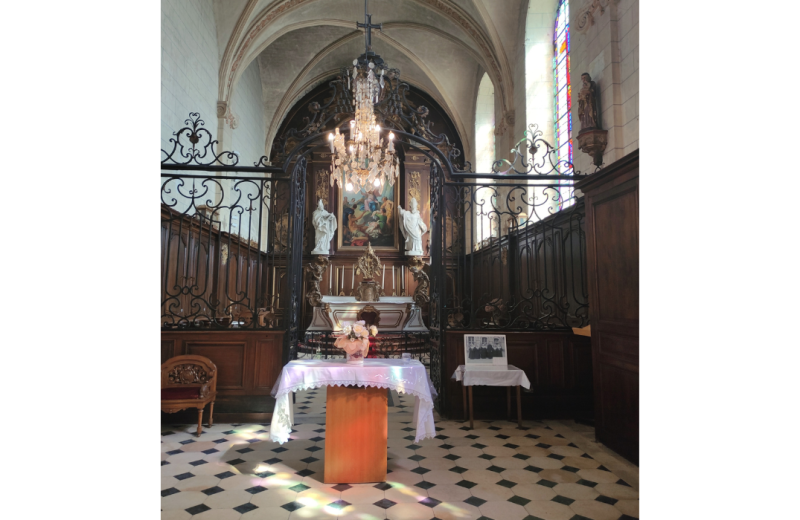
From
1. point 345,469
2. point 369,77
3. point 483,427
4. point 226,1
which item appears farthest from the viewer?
point 226,1

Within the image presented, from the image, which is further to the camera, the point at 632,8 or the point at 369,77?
the point at 369,77

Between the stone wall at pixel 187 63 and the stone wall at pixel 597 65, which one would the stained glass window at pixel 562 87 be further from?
the stone wall at pixel 187 63

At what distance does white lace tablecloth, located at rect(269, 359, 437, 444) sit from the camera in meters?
3.60

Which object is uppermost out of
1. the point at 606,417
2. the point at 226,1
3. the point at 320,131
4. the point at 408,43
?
the point at 408,43

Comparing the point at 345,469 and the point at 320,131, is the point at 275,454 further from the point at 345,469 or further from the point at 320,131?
the point at 320,131

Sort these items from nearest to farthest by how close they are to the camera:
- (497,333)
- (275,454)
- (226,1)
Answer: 1. (275,454)
2. (497,333)
3. (226,1)

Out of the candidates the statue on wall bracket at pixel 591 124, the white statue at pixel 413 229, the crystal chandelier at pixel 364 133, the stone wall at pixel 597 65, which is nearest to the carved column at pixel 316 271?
the white statue at pixel 413 229

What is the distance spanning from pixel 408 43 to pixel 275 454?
1308cm

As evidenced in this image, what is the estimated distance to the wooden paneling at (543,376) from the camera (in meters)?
5.70

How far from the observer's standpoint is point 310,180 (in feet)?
49.0

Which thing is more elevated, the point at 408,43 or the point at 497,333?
the point at 408,43

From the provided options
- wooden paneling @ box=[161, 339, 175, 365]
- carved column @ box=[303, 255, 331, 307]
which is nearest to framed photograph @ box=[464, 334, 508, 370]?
wooden paneling @ box=[161, 339, 175, 365]

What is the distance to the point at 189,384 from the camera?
16.3 feet

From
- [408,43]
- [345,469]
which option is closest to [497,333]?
[345,469]
